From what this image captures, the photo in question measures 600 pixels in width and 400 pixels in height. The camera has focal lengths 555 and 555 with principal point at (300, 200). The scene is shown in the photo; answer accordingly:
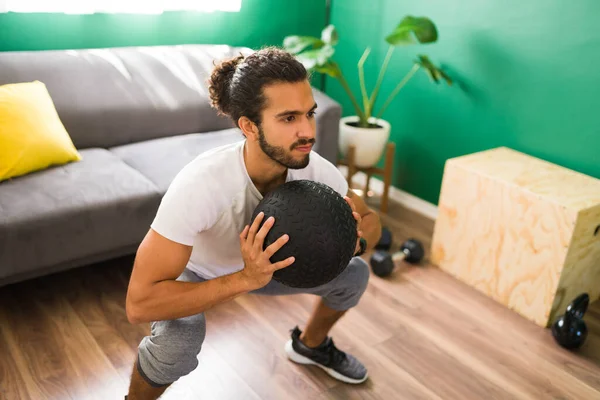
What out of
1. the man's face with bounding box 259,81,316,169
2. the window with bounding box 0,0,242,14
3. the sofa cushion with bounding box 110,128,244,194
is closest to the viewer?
the man's face with bounding box 259,81,316,169

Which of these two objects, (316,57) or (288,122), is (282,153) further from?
(316,57)

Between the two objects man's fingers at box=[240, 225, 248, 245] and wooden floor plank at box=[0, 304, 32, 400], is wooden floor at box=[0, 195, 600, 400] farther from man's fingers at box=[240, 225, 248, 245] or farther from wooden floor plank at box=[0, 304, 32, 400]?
man's fingers at box=[240, 225, 248, 245]

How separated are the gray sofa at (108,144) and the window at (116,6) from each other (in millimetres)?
213

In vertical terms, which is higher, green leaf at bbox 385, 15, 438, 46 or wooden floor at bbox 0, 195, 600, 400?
green leaf at bbox 385, 15, 438, 46

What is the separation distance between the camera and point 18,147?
2.17m

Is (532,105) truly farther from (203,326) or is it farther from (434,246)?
(203,326)

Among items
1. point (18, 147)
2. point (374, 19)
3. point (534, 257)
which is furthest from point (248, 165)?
point (374, 19)

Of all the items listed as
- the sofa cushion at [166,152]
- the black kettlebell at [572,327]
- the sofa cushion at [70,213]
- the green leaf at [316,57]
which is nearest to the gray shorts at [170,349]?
the sofa cushion at [70,213]

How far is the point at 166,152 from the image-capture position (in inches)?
101

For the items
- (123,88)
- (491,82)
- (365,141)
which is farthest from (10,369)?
(491,82)

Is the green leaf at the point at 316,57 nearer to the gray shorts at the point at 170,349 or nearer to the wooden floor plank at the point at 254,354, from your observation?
the wooden floor plank at the point at 254,354

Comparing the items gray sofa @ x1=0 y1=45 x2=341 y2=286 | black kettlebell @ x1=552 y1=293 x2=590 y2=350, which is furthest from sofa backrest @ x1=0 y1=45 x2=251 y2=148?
black kettlebell @ x1=552 y1=293 x2=590 y2=350

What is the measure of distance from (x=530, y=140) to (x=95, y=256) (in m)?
2.03

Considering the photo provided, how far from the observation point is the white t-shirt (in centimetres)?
138
